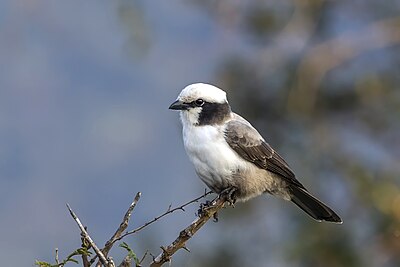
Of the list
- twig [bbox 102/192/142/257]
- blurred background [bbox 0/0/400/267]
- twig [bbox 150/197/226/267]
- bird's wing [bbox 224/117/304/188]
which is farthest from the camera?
blurred background [bbox 0/0/400/267]

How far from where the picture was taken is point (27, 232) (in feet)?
131

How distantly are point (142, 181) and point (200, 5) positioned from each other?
3441 centimetres

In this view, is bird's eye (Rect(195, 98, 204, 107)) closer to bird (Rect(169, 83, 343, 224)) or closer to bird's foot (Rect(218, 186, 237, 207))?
bird (Rect(169, 83, 343, 224))

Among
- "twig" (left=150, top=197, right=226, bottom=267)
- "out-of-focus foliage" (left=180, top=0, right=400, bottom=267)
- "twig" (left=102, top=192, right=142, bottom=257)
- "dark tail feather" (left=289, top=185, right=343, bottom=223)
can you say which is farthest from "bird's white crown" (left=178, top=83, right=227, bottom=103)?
"out-of-focus foliage" (left=180, top=0, right=400, bottom=267)

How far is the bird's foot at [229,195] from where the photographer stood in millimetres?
6102

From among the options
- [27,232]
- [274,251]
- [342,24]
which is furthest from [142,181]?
[274,251]

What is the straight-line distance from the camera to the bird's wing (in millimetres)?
6535

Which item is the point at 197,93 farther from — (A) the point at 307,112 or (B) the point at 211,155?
(A) the point at 307,112

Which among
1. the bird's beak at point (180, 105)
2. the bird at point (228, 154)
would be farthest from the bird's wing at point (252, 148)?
the bird's beak at point (180, 105)

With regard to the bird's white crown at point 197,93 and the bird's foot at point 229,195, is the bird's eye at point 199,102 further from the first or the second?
the bird's foot at point 229,195

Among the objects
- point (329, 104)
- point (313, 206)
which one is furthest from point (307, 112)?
point (313, 206)

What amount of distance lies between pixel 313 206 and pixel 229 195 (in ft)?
2.20

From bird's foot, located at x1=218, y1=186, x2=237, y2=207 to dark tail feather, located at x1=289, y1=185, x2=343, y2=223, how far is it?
541mm

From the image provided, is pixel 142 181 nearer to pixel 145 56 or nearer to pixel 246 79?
pixel 246 79
